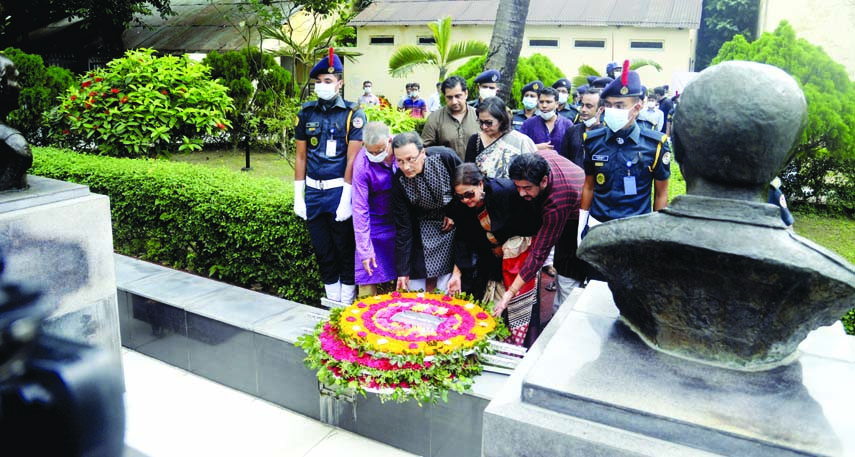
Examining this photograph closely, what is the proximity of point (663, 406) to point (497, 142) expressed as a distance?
2425 mm

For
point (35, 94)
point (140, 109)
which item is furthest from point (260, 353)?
point (35, 94)

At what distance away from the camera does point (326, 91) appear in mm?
4418

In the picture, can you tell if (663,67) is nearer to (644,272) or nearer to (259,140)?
(259,140)

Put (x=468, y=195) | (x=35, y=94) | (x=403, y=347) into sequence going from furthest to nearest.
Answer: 1. (x=35, y=94)
2. (x=468, y=195)
3. (x=403, y=347)

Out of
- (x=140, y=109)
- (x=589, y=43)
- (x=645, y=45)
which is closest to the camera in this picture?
(x=140, y=109)

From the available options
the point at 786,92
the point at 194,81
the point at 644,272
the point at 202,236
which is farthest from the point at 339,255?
the point at 194,81

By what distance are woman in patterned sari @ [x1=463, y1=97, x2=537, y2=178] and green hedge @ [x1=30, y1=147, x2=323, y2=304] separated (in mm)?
1469

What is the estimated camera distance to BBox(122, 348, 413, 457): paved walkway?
3.59 metres

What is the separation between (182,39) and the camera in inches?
835

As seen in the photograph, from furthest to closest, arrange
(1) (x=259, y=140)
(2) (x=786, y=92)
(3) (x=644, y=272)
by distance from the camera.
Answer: (1) (x=259, y=140)
(3) (x=644, y=272)
(2) (x=786, y=92)

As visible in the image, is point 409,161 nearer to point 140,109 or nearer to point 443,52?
point 140,109

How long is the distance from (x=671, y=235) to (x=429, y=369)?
1.28 m

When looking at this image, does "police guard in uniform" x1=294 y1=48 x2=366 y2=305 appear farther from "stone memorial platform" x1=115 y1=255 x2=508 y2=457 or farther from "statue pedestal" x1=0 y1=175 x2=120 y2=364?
"statue pedestal" x1=0 y1=175 x2=120 y2=364

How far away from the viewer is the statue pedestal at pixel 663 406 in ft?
5.65
